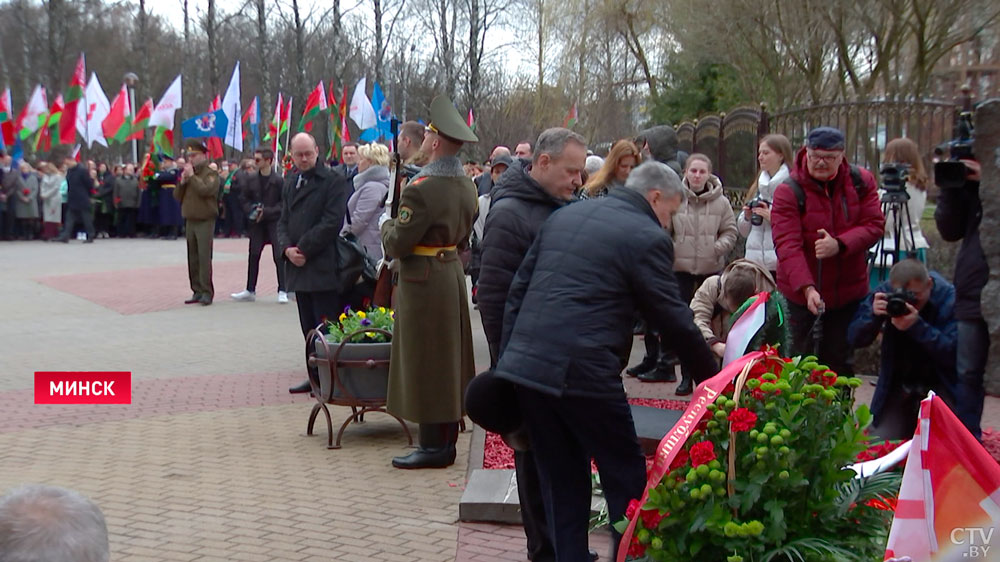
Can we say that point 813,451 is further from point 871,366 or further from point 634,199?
point 871,366

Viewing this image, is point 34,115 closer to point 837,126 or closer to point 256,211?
point 256,211

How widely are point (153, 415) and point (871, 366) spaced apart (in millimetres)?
5581

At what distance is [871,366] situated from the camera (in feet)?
30.9

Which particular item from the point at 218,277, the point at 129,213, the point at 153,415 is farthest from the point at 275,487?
the point at 129,213

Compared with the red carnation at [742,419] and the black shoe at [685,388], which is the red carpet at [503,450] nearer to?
the black shoe at [685,388]

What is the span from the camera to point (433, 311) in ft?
21.7

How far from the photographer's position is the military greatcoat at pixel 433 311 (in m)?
6.45

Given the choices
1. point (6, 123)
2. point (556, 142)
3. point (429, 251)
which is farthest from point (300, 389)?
point (6, 123)

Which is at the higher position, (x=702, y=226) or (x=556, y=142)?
(x=556, y=142)

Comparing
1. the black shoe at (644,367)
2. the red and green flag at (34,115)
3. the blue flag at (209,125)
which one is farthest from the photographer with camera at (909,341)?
the red and green flag at (34,115)

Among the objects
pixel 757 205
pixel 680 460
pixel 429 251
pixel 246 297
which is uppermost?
pixel 757 205

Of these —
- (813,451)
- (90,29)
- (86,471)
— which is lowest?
(86,471)

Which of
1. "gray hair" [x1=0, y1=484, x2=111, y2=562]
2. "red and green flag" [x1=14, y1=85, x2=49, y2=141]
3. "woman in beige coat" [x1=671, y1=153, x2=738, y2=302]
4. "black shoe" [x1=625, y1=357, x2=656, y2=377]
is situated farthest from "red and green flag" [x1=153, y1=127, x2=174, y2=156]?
"gray hair" [x1=0, y1=484, x2=111, y2=562]

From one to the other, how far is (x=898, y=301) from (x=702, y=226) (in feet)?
10.3
